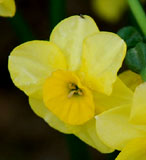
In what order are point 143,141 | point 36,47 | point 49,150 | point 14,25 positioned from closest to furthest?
point 143,141, point 36,47, point 14,25, point 49,150

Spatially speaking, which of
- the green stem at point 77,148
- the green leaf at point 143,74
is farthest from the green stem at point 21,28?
the green leaf at point 143,74

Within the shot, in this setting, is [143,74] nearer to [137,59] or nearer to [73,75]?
[137,59]

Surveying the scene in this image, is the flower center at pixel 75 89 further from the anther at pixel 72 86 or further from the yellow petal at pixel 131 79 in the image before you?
the yellow petal at pixel 131 79

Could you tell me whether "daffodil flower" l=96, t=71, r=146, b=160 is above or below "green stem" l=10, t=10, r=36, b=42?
above

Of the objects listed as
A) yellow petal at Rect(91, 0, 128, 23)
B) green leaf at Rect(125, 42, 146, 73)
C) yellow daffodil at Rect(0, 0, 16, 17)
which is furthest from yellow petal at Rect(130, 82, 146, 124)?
yellow petal at Rect(91, 0, 128, 23)

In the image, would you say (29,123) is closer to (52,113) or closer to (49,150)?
(49,150)

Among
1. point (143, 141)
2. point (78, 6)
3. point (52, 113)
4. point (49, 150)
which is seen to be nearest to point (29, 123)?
point (49, 150)

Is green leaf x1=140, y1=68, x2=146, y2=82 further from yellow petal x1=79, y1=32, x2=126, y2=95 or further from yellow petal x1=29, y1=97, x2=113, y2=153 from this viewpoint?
yellow petal x1=29, y1=97, x2=113, y2=153
